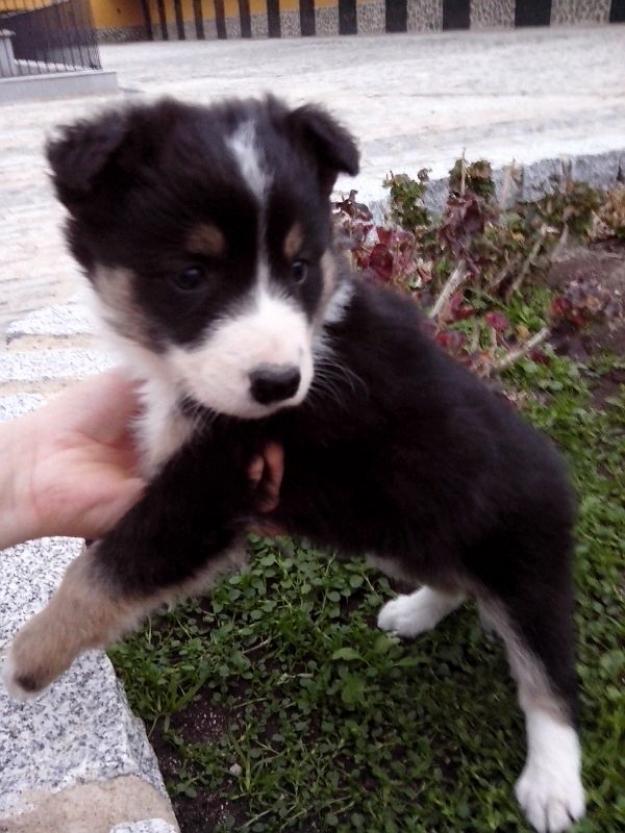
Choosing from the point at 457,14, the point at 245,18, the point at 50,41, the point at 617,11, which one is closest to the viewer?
the point at 617,11

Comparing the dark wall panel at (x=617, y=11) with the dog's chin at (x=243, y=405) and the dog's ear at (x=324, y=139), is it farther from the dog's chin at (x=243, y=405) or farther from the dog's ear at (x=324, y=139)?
the dog's chin at (x=243, y=405)

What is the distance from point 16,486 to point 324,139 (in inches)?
48.4

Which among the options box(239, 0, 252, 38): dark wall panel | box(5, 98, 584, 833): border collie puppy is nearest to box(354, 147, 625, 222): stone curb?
box(5, 98, 584, 833): border collie puppy

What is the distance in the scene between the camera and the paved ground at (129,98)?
1.96 meters

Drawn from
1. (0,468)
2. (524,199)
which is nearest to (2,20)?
(524,199)

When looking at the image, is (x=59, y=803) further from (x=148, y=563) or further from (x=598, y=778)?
(x=598, y=778)

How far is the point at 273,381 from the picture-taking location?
1.80 m

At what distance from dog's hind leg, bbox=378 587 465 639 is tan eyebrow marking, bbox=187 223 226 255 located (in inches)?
52.3

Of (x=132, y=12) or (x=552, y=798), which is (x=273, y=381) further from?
(x=132, y=12)

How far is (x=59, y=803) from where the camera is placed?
6.17 feet

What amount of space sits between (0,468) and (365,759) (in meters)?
1.28

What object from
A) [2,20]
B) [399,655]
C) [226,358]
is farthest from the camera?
[2,20]

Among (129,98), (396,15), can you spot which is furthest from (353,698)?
(396,15)

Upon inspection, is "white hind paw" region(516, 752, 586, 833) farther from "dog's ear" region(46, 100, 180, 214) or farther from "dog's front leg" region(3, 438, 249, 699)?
"dog's ear" region(46, 100, 180, 214)
